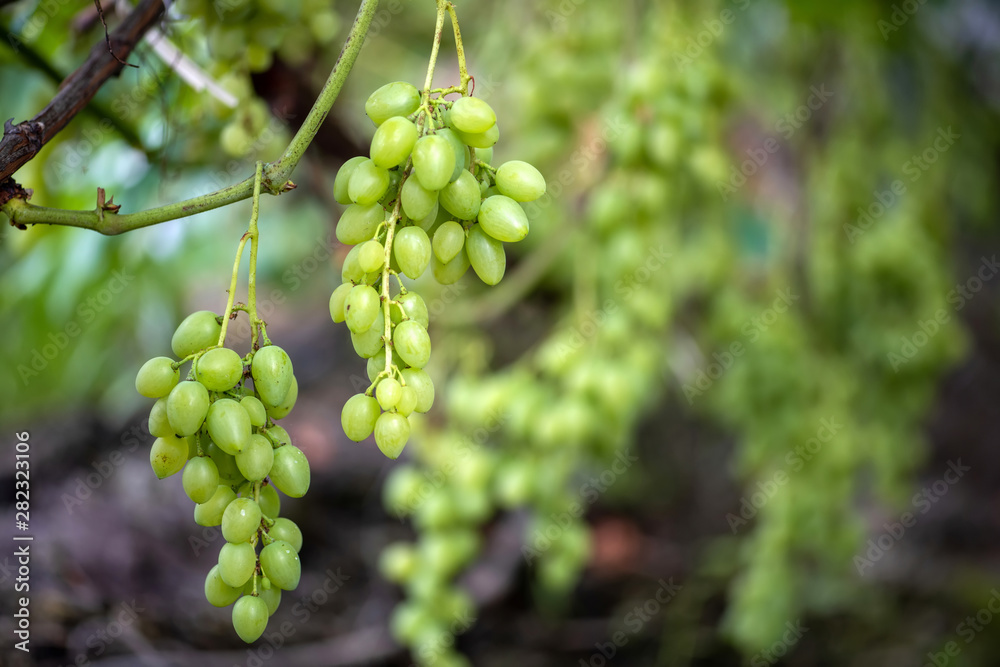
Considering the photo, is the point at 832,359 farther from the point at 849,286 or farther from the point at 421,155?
the point at 421,155

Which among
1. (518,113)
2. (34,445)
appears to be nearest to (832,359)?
(518,113)

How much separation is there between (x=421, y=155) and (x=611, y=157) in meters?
0.84

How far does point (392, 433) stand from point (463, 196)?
14 centimetres

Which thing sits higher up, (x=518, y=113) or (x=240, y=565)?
(x=518, y=113)

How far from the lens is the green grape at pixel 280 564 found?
0.41 meters

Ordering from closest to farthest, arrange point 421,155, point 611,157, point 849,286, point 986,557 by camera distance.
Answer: point 421,155, point 611,157, point 849,286, point 986,557

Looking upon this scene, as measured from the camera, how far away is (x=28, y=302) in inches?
53.7

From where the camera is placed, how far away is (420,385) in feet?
1.43

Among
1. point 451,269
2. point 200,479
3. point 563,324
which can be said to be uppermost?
point 451,269

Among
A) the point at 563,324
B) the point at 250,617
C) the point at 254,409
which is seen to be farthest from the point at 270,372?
the point at 563,324

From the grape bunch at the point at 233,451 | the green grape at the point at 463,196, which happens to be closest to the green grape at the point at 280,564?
the grape bunch at the point at 233,451

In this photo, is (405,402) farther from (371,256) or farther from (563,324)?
(563,324)

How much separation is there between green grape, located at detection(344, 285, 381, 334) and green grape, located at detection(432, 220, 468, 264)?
0.05 m

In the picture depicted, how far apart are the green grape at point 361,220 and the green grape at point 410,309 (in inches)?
1.8
